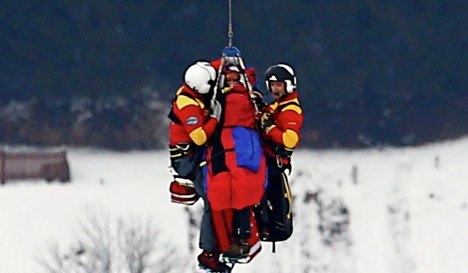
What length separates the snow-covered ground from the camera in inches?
429

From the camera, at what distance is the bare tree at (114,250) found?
35.9ft

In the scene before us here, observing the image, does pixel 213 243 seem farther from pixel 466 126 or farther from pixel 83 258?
pixel 466 126

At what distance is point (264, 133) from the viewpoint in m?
3.21

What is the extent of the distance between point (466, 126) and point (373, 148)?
3.95ft

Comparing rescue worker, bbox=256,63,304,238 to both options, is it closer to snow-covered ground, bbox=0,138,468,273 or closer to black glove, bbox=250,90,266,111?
black glove, bbox=250,90,266,111

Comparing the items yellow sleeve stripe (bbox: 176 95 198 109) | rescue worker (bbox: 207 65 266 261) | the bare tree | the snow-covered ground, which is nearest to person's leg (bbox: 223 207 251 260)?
rescue worker (bbox: 207 65 266 261)

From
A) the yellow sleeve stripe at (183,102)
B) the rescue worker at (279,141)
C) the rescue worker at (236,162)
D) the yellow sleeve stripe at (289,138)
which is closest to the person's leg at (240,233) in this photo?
the rescue worker at (236,162)

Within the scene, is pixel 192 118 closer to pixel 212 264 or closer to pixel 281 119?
pixel 281 119

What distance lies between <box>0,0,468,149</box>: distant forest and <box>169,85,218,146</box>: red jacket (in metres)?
8.52

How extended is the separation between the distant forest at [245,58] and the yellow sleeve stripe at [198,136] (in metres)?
8.56

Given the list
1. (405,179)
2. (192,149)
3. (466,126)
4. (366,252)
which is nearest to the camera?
(192,149)

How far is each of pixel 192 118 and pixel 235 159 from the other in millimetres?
162

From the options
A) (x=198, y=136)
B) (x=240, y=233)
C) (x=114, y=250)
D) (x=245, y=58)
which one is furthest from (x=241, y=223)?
(x=245, y=58)

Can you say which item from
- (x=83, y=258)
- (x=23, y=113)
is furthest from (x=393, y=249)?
(x=23, y=113)
